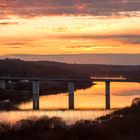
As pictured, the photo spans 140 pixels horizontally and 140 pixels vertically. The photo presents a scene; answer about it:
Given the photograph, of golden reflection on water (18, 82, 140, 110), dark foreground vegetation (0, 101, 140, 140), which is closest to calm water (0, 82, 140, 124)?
golden reflection on water (18, 82, 140, 110)

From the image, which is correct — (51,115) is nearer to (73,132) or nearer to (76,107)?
(76,107)

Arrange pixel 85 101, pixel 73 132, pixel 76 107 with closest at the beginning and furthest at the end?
pixel 73 132 < pixel 76 107 < pixel 85 101

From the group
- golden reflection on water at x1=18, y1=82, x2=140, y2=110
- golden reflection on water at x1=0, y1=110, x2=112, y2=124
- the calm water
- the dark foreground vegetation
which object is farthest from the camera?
golden reflection on water at x1=18, y1=82, x2=140, y2=110

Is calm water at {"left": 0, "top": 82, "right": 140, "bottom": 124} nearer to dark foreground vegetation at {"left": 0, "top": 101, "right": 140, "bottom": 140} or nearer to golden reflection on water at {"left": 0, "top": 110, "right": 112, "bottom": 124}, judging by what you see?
golden reflection on water at {"left": 0, "top": 110, "right": 112, "bottom": 124}

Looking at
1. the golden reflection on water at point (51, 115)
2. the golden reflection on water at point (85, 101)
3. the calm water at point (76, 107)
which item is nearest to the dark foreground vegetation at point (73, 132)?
the calm water at point (76, 107)

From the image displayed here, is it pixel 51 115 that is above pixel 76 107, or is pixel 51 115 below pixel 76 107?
above

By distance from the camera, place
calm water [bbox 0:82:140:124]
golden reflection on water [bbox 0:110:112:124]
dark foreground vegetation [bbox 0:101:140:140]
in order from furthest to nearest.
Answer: calm water [bbox 0:82:140:124]
golden reflection on water [bbox 0:110:112:124]
dark foreground vegetation [bbox 0:101:140:140]

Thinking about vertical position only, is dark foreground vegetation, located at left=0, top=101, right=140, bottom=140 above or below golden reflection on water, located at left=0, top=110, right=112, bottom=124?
above

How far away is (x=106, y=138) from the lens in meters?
27.0

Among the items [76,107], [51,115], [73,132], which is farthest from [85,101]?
[73,132]

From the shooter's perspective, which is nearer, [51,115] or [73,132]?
[73,132]

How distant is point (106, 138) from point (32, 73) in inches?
6627

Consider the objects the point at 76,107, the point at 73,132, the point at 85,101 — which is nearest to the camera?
the point at 73,132

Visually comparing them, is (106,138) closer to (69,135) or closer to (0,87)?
(69,135)
